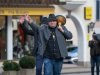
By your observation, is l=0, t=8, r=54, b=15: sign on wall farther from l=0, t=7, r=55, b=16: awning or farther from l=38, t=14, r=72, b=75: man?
l=38, t=14, r=72, b=75: man

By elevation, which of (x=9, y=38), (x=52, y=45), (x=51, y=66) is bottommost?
(x=51, y=66)

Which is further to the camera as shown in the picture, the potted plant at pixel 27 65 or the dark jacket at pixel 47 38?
the potted plant at pixel 27 65

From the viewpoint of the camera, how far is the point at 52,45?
1076cm

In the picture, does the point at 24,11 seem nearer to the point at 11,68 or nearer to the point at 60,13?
the point at 60,13

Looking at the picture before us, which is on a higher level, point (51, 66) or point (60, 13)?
point (60, 13)

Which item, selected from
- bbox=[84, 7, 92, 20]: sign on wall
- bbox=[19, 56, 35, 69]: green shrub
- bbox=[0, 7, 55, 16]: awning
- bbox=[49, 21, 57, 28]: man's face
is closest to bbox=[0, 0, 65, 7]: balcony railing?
bbox=[0, 7, 55, 16]: awning

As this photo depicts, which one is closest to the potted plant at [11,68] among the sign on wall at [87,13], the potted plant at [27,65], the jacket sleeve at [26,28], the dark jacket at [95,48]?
the potted plant at [27,65]

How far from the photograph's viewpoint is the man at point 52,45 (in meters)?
10.7

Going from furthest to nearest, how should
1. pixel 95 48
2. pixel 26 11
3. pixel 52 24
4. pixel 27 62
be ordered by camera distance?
pixel 26 11
pixel 27 62
pixel 95 48
pixel 52 24

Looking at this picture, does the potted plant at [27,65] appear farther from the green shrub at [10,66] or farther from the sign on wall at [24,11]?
the sign on wall at [24,11]

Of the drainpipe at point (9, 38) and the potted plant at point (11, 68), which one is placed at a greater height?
the drainpipe at point (9, 38)

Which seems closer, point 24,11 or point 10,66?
point 10,66

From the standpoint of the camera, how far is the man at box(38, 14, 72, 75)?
10695 mm

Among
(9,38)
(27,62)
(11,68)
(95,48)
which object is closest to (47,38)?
(95,48)
